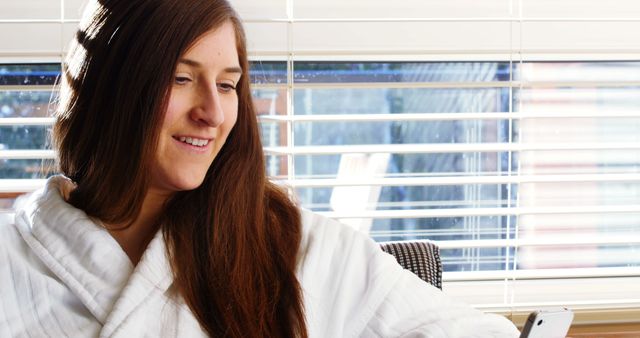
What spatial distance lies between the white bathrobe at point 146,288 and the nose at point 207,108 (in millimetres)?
264

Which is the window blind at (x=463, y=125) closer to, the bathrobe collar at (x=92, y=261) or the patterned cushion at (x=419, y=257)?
the patterned cushion at (x=419, y=257)

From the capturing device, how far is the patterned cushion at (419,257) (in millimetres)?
2174

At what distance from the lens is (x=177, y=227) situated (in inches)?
78.8

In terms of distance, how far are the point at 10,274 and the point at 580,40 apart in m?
1.51

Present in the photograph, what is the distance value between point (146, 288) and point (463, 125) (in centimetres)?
114

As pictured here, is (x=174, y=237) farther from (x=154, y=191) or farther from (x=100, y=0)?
(x=100, y=0)

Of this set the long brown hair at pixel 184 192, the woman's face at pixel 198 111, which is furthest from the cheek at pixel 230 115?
the long brown hair at pixel 184 192

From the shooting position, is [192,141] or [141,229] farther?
[141,229]

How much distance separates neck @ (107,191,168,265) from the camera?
2.02 m

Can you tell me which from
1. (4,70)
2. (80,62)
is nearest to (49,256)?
(80,62)

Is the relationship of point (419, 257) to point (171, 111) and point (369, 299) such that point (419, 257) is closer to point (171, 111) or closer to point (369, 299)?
point (369, 299)

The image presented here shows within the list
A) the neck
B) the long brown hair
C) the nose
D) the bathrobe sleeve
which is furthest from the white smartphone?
the neck

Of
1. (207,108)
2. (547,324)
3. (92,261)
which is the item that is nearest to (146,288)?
(92,261)

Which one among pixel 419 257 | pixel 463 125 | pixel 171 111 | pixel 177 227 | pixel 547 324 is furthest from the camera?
pixel 463 125
